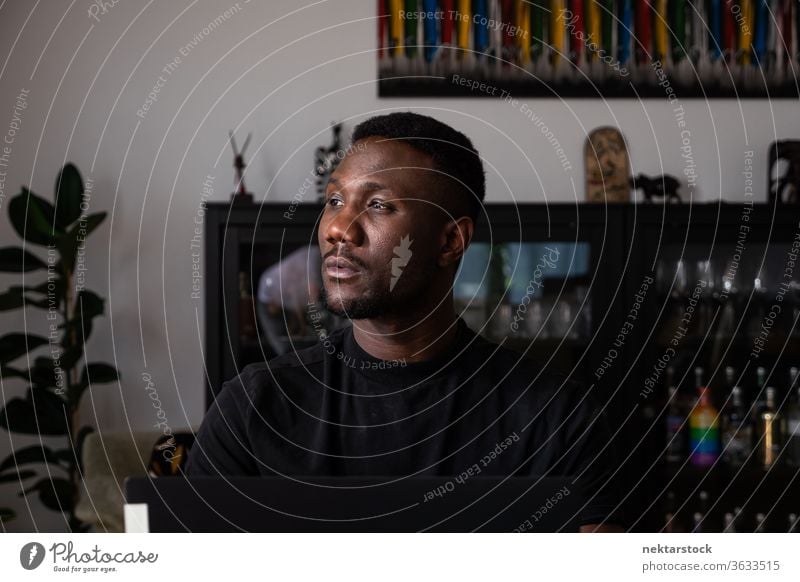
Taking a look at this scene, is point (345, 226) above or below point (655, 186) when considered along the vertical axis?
below

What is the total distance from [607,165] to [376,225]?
1289 millimetres

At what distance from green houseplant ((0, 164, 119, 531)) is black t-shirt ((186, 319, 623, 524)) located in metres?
0.96

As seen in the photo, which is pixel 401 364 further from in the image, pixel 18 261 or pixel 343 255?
pixel 18 261

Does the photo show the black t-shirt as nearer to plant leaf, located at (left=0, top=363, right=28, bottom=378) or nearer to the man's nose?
the man's nose

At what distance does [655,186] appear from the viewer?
1.99m

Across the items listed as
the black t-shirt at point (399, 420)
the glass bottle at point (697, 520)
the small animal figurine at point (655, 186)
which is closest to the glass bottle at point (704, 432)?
the glass bottle at point (697, 520)

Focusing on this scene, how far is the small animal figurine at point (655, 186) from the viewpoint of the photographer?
6.49 ft

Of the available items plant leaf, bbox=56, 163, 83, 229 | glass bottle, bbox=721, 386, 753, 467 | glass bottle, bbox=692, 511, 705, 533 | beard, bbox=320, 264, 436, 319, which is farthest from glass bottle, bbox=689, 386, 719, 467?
plant leaf, bbox=56, 163, 83, 229

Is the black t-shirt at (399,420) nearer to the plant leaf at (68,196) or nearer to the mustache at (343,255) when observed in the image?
the mustache at (343,255)

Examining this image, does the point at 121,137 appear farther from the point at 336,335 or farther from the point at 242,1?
the point at 336,335

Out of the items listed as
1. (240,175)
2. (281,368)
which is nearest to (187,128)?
(240,175)

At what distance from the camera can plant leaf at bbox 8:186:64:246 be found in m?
1.83

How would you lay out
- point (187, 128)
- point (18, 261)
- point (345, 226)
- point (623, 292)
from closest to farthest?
point (345, 226) → point (18, 261) → point (623, 292) → point (187, 128)
